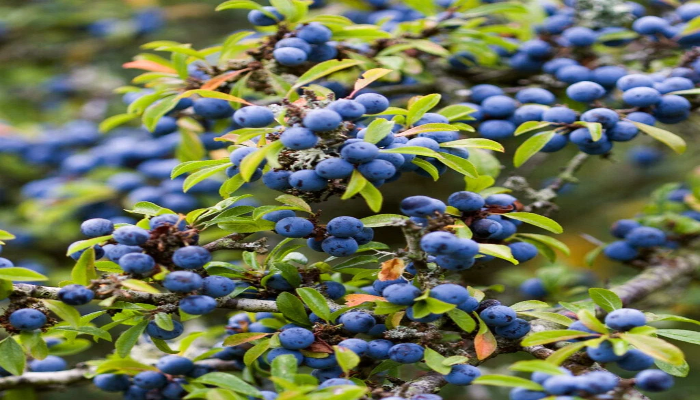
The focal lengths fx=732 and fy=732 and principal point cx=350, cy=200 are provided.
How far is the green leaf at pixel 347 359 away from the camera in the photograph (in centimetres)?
126

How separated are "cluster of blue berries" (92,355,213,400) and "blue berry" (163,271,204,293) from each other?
0.29 metres

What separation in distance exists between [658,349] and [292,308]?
0.67 metres

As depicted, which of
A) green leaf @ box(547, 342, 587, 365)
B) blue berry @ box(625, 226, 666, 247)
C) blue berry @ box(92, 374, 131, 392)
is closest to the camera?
green leaf @ box(547, 342, 587, 365)

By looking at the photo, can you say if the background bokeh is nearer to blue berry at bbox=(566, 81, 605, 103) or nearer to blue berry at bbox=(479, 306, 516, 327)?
blue berry at bbox=(566, 81, 605, 103)

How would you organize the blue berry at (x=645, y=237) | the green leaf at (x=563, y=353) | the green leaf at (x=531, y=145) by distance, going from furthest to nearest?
the blue berry at (x=645, y=237) < the green leaf at (x=531, y=145) < the green leaf at (x=563, y=353)

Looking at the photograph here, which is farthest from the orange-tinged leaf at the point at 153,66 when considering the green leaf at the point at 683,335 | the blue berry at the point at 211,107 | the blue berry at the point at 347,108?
the green leaf at the point at 683,335

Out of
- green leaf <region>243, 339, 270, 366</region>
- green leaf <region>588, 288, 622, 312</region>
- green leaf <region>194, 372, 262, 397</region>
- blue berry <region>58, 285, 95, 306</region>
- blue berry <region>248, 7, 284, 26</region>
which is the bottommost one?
green leaf <region>243, 339, 270, 366</region>

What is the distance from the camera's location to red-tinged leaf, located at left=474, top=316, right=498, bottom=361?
136 cm

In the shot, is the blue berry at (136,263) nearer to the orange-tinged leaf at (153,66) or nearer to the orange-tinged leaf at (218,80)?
the orange-tinged leaf at (218,80)

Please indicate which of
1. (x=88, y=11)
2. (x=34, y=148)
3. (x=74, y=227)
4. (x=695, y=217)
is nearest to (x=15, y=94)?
(x=88, y=11)

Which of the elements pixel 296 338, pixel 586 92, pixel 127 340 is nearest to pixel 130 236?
pixel 127 340

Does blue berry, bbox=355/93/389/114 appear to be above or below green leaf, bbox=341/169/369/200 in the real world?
above

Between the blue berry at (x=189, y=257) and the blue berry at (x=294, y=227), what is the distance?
0.17 m

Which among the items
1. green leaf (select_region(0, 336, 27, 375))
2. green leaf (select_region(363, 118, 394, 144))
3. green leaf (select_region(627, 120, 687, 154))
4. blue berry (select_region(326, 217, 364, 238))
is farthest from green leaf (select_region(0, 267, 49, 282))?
green leaf (select_region(627, 120, 687, 154))
